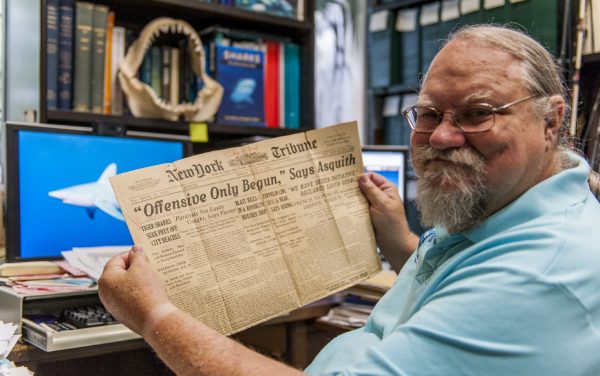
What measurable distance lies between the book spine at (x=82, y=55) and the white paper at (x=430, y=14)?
1.47m

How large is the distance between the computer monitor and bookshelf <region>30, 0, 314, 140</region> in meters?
0.20

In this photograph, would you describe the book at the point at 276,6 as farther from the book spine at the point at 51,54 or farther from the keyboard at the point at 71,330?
the keyboard at the point at 71,330

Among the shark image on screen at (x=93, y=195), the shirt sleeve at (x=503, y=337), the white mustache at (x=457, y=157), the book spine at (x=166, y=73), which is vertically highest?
the book spine at (x=166, y=73)

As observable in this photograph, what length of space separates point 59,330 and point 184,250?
1.32 ft

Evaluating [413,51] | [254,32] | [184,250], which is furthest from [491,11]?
[184,250]

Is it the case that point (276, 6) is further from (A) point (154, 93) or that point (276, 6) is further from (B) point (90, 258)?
(B) point (90, 258)

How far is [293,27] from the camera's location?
227cm

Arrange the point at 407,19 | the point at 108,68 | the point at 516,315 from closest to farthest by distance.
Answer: the point at 516,315 → the point at 108,68 → the point at 407,19

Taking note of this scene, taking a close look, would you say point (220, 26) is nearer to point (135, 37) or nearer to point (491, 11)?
point (135, 37)

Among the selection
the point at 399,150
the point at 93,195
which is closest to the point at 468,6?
the point at 399,150

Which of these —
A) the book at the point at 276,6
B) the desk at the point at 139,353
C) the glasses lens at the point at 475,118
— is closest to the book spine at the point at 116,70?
the book at the point at 276,6

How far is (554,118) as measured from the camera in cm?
95

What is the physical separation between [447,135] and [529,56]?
0.55 ft

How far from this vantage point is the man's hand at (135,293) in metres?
0.89
